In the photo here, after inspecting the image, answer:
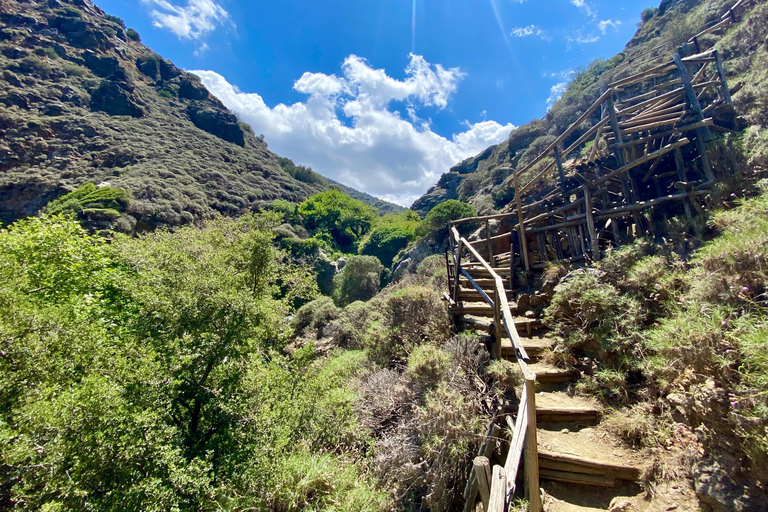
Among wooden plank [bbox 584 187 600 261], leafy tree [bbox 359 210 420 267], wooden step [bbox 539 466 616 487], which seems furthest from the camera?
leafy tree [bbox 359 210 420 267]

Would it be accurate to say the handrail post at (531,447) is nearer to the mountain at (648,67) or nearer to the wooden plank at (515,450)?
the wooden plank at (515,450)

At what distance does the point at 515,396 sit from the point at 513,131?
37715 millimetres

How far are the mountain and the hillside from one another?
30.9 m

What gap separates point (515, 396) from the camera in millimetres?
3711

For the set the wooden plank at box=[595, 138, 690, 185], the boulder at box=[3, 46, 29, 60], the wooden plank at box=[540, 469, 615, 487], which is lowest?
the wooden plank at box=[540, 469, 615, 487]

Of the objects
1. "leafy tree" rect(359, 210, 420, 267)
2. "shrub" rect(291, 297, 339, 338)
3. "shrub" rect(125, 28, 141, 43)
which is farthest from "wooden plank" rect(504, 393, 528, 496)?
"shrub" rect(125, 28, 141, 43)

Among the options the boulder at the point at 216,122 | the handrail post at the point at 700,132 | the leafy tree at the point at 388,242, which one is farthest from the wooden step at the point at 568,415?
the boulder at the point at 216,122

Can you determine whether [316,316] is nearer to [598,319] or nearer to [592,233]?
[592,233]

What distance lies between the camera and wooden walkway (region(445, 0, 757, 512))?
8.41 feet

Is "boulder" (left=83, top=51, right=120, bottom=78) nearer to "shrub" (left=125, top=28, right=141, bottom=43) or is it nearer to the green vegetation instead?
"shrub" (left=125, top=28, right=141, bottom=43)

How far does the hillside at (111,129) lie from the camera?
1086 inches

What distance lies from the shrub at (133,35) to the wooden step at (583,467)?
3465 inches

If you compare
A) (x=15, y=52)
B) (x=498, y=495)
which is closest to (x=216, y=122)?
(x=15, y=52)

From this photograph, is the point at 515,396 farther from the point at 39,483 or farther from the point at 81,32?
the point at 81,32
